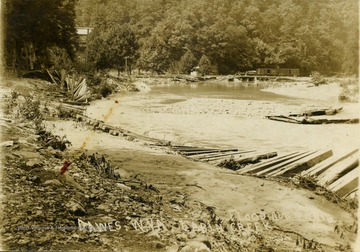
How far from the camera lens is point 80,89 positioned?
180 inches

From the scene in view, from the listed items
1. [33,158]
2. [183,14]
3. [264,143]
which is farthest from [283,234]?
[183,14]

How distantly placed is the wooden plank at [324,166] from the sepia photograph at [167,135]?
1cm

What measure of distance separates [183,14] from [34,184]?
109 inches

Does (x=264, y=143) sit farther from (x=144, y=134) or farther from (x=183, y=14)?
(x=183, y=14)

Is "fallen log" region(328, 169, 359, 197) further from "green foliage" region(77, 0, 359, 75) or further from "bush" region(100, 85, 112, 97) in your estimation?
"bush" region(100, 85, 112, 97)

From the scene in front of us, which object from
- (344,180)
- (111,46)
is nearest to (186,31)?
(111,46)

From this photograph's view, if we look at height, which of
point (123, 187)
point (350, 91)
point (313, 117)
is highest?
point (350, 91)

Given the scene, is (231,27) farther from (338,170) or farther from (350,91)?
(338,170)

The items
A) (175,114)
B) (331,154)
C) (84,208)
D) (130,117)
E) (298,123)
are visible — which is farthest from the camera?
(175,114)

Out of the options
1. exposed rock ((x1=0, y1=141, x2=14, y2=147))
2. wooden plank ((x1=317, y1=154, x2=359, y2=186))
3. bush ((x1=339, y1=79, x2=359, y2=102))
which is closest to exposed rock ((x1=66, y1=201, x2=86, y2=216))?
exposed rock ((x1=0, y1=141, x2=14, y2=147))

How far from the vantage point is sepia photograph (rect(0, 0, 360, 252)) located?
10.6 ft

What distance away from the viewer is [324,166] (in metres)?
4.04

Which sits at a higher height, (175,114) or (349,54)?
(349,54)

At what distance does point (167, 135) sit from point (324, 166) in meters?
1.92
